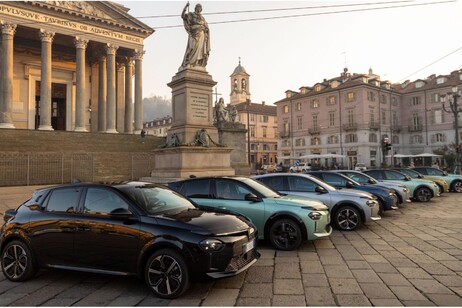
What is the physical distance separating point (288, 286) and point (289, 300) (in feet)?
1.69

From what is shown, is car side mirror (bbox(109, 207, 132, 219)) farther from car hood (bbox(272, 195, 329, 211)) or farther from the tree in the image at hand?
the tree

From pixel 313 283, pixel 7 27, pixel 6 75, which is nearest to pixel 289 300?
pixel 313 283

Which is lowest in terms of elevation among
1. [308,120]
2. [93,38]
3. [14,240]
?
[14,240]

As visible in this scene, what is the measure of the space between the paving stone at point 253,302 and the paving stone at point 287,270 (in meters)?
0.96

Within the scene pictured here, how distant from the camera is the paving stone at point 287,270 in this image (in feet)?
16.7

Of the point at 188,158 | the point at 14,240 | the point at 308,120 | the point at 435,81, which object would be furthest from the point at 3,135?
the point at 435,81

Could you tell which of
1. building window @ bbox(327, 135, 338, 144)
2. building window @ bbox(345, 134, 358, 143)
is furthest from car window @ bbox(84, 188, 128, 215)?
building window @ bbox(327, 135, 338, 144)

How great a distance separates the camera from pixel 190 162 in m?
12.5

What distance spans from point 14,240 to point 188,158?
7.51m

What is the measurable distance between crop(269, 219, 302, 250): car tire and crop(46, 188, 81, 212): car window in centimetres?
377

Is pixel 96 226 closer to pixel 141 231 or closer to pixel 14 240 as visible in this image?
pixel 141 231

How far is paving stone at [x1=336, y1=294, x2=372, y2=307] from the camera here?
397 cm

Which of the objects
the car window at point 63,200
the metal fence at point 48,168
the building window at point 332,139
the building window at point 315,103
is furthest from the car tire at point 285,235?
the building window at point 315,103

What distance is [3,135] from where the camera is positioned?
24.2 metres
